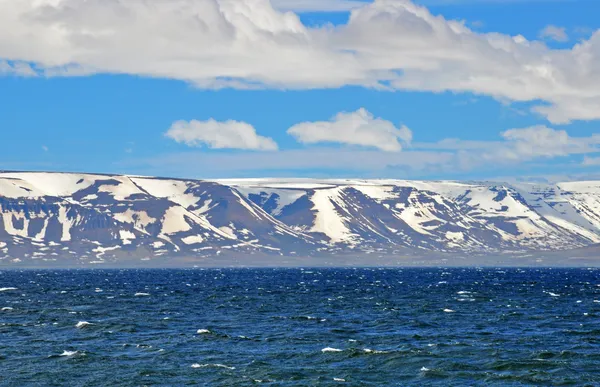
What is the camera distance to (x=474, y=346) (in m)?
82.1

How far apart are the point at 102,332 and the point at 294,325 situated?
768 inches

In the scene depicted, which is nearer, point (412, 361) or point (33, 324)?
point (412, 361)

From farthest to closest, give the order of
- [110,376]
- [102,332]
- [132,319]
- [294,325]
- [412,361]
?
[132,319] < [294,325] < [102,332] < [412,361] < [110,376]

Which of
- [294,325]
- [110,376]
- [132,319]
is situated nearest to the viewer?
[110,376]

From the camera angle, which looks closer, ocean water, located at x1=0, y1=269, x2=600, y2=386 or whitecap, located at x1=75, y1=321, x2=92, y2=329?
ocean water, located at x1=0, y1=269, x2=600, y2=386

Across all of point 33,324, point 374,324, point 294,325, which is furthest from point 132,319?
point 374,324

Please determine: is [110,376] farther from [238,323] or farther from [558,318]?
[558,318]

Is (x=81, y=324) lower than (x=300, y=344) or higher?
lower

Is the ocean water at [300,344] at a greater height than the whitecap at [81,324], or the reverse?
the ocean water at [300,344]

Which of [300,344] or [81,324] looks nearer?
[300,344]

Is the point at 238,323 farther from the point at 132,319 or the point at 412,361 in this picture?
the point at 412,361

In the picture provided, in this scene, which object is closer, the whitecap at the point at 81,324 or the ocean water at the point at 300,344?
the ocean water at the point at 300,344

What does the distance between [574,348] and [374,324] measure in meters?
26.2

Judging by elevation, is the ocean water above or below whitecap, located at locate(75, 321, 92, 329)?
above
